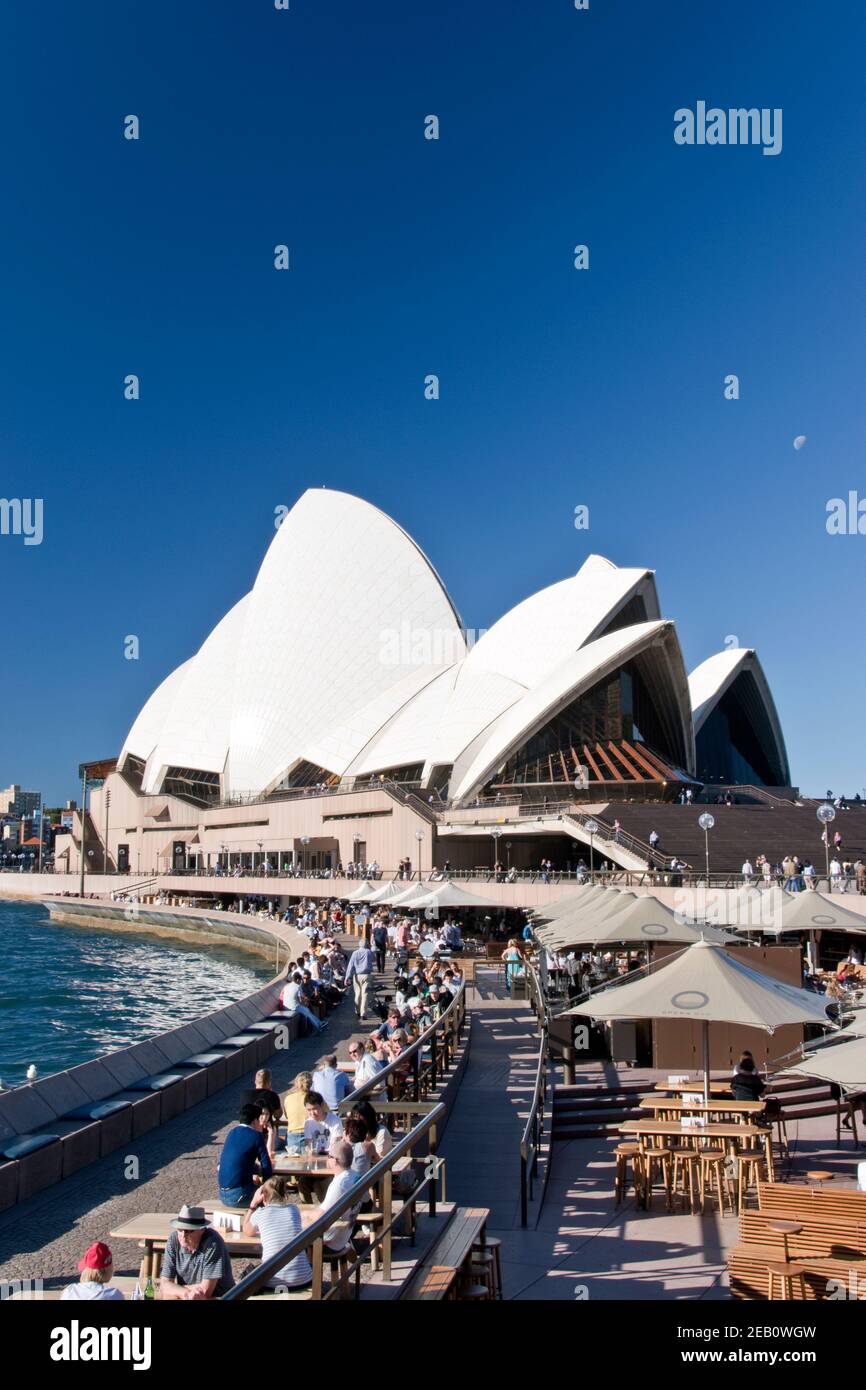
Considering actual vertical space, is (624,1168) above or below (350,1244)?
below

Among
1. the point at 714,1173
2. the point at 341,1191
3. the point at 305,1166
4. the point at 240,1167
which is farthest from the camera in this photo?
the point at 714,1173

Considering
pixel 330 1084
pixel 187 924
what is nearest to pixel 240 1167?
pixel 330 1084

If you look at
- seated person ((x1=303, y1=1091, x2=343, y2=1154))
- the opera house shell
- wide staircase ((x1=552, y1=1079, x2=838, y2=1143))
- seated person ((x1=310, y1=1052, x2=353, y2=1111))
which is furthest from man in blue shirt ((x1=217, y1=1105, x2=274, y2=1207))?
the opera house shell

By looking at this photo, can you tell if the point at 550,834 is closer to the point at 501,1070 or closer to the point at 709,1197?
the point at 501,1070

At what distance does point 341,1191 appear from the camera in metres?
5.05

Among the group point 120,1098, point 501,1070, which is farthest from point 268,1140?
point 501,1070

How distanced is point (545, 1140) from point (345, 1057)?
402 centimetres

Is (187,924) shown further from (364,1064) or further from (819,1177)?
(819,1177)

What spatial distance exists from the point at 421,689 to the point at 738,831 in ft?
72.8

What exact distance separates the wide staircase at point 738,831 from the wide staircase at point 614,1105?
17052 mm

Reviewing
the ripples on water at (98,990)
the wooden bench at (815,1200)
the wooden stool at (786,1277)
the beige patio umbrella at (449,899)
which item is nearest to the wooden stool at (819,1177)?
the wooden bench at (815,1200)

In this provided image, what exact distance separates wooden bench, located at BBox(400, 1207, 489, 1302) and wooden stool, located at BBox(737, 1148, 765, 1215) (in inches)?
102

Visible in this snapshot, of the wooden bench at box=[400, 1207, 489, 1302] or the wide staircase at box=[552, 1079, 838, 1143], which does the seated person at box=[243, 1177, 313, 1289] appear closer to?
the wooden bench at box=[400, 1207, 489, 1302]
